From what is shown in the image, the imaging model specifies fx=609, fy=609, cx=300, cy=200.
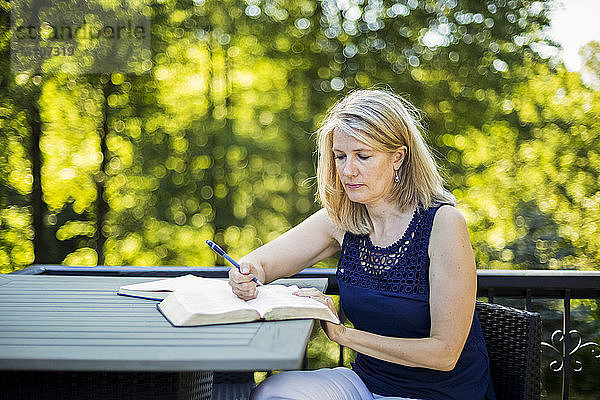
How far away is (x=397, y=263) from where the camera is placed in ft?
5.67

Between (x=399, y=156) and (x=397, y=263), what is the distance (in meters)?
0.31

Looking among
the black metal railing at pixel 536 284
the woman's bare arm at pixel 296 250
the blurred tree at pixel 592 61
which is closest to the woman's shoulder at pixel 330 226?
the woman's bare arm at pixel 296 250

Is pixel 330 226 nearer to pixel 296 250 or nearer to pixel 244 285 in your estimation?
pixel 296 250

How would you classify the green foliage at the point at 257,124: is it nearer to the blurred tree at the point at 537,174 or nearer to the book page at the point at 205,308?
the blurred tree at the point at 537,174

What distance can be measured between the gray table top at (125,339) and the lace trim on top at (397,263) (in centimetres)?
48

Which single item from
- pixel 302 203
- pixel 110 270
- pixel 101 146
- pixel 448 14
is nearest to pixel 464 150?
pixel 448 14

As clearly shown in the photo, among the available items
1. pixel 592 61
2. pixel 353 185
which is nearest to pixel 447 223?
pixel 353 185

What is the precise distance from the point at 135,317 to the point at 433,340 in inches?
28.5

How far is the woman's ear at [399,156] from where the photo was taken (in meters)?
1.77

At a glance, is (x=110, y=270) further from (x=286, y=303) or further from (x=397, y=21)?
(x=397, y=21)

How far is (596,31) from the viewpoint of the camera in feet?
22.3

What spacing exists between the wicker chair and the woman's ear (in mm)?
489

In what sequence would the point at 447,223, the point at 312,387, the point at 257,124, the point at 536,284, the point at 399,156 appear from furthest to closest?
1. the point at 257,124
2. the point at 536,284
3. the point at 399,156
4. the point at 447,223
5. the point at 312,387

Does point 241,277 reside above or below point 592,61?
below
